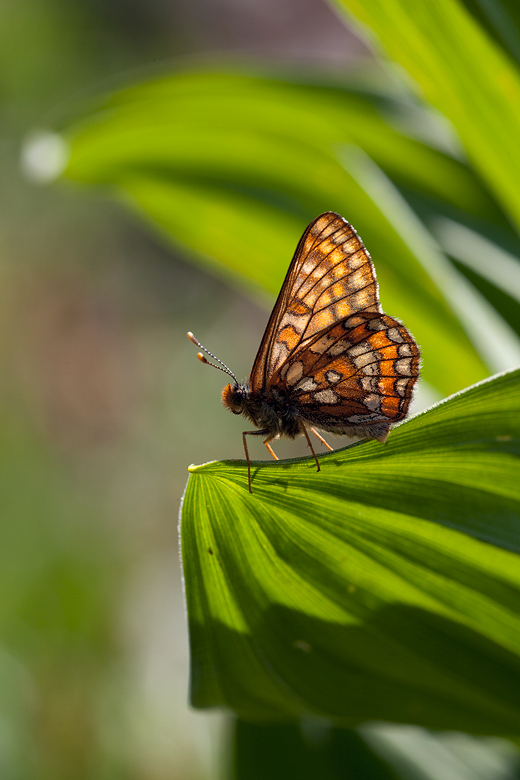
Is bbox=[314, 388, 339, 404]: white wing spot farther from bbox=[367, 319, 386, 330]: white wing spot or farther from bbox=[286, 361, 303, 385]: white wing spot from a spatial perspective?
bbox=[367, 319, 386, 330]: white wing spot

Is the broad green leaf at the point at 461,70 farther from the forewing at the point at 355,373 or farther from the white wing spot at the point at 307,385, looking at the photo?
the white wing spot at the point at 307,385

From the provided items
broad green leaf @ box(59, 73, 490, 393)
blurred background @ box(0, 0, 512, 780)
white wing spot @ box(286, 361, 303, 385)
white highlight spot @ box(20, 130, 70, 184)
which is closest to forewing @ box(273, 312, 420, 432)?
white wing spot @ box(286, 361, 303, 385)

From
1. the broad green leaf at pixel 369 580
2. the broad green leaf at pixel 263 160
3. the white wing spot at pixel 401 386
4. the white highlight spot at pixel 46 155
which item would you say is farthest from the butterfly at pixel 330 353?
the white highlight spot at pixel 46 155

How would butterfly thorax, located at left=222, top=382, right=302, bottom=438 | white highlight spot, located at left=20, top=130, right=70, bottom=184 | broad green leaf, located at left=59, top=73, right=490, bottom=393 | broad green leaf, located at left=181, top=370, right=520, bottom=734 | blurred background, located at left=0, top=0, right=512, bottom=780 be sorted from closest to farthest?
broad green leaf, located at left=181, top=370, right=520, bottom=734 → butterfly thorax, located at left=222, top=382, right=302, bottom=438 → broad green leaf, located at left=59, top=73, right=490, bottom=393 → white highlight spot, located at left=20, top=130, right=70, bottom=184 → blurred background, located at left=0, top=0, right=512, bottom=780

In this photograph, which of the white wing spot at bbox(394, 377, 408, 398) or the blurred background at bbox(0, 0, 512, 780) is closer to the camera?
the white wing spot at bbox(394, 377, 408, 398)

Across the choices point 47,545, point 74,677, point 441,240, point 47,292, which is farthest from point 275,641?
point 47,292

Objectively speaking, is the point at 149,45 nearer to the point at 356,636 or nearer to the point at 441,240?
the point at 441,240
